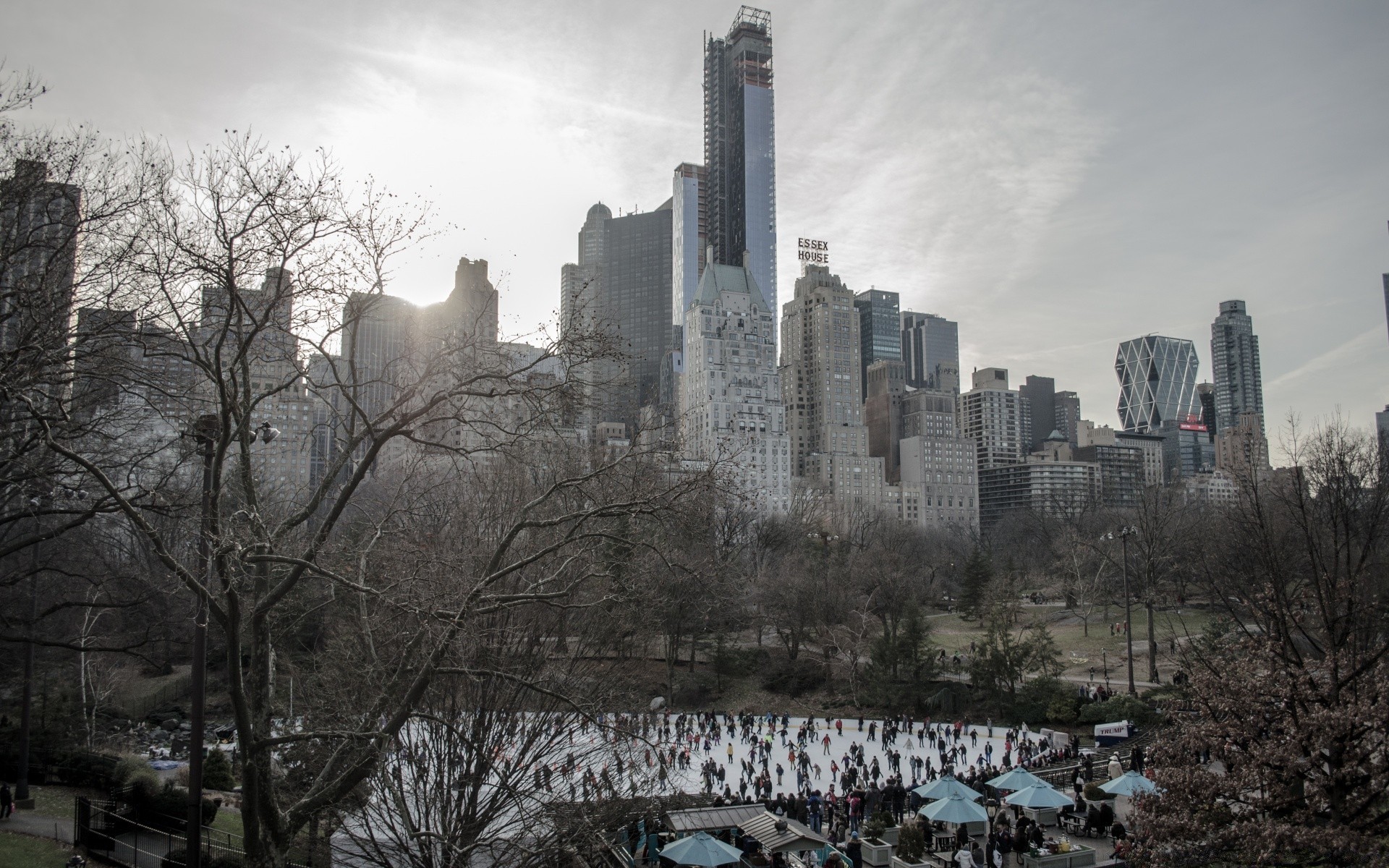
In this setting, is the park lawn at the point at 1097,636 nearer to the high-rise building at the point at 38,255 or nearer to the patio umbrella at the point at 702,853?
the patio umbrella at the point at 702,853

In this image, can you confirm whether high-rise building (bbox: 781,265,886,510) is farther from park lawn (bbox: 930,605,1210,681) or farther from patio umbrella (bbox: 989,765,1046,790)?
patio umbrella (bbox: 989,765,1046,790)

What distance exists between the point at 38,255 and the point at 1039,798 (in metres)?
21.3

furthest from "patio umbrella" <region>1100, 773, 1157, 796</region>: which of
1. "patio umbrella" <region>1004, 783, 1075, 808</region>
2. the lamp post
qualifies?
the lamp post

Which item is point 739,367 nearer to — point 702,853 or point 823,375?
point 823,375

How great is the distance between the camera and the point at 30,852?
1421 cm

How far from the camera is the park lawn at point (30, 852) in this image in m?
13.5

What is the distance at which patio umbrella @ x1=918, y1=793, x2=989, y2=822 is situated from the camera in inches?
781

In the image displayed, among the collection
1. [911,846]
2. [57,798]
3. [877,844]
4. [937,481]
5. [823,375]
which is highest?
[823,375]

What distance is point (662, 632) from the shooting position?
156 feet

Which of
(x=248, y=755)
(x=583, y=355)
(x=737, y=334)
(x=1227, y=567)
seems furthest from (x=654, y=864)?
(x=737, y=334)

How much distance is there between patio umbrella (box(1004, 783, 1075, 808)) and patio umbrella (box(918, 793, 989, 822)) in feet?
2.43


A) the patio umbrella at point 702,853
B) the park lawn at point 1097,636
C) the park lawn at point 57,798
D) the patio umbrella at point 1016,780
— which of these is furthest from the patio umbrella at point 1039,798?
the park lawn at point 1097,636

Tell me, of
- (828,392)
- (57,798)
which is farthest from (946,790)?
(828,392)

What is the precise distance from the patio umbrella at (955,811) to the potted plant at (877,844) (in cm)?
115
